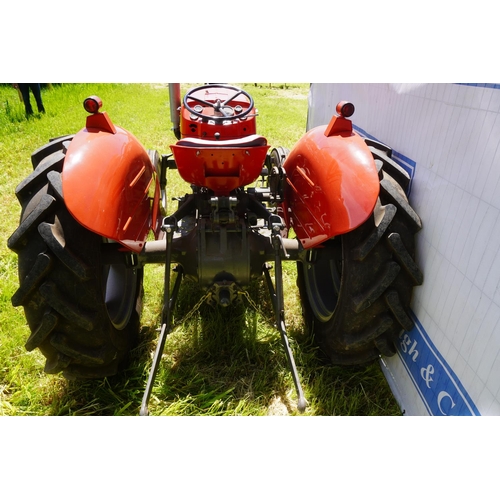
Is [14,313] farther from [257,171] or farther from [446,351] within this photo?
[446,351]

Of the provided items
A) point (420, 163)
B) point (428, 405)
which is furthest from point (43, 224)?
point (428, 405)

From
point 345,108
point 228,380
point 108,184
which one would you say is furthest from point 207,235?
point 345,108

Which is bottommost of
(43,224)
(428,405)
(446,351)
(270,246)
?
(428,405)

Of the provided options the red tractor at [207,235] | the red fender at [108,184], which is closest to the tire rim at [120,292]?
the red tractor at [207,235]

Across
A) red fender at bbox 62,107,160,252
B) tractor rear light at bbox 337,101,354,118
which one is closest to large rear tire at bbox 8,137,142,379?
red fender at bbox 62,107,160,252

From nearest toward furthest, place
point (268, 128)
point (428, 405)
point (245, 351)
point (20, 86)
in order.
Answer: point (428, 405) < point (245, 351) < point (20, 86) < point (268, 128)

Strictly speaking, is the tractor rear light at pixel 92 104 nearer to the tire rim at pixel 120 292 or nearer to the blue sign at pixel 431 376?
the tire rim at pixel 120 292

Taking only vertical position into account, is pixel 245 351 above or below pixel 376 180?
below

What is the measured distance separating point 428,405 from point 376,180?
0.91 meters

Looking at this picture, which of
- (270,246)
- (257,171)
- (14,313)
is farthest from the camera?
(14,313)

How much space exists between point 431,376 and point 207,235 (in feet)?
3.59

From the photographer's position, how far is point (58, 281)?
4.90ft

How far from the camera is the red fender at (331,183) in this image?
1.45 m

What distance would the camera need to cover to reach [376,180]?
146 cm
